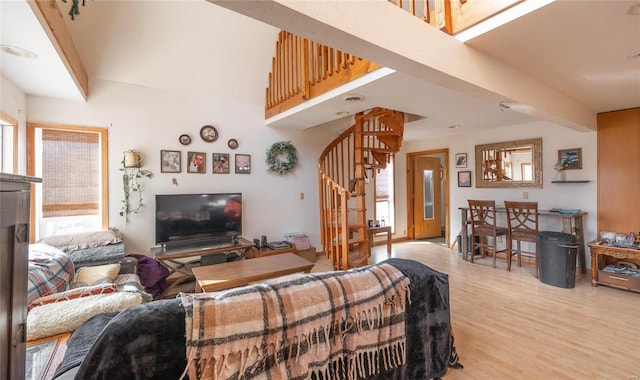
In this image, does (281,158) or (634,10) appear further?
(281,158)

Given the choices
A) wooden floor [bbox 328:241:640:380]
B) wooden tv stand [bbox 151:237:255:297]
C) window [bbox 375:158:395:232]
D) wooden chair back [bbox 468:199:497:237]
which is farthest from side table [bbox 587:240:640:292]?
wooden tv stand [bbox 151:237:255:297]

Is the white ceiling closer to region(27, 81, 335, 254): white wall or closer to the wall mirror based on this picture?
region(27, 81, 335, 254): white wall

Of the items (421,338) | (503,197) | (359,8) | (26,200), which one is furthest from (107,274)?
(503,197)

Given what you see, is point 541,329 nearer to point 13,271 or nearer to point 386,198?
point 13,271

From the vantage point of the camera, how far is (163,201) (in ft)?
11.4

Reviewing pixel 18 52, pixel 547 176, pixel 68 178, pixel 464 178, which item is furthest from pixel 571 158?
pixel 68 178

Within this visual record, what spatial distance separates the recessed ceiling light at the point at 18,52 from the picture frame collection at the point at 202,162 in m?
1.65

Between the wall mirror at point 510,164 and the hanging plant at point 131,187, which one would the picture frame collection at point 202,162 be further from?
the wall mirror at point 510,164

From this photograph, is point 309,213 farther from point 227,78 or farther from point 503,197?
point 503,197

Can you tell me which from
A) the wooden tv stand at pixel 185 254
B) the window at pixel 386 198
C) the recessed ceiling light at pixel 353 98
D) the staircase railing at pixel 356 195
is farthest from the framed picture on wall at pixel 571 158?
the wooden tv stand at pixel 185 254

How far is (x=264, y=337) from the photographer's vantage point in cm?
107

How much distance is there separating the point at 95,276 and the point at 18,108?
1.93m

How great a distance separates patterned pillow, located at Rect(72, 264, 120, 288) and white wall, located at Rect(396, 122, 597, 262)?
543 cm

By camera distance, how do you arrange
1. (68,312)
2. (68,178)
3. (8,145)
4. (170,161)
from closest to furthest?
1. (68,312)
2. (8,145)
3. (68,178)
4. (170,161)
